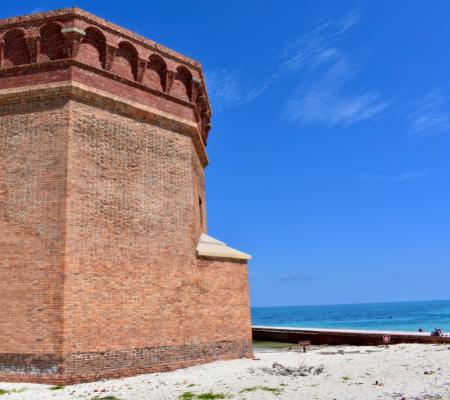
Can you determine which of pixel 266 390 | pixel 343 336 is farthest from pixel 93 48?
pixel 343 336

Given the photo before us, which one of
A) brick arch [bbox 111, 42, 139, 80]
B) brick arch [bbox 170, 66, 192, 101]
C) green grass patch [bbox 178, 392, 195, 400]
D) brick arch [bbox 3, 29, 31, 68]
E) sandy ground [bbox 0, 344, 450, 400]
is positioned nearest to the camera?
sandy ground [bbox 0, 344, 450, 400]

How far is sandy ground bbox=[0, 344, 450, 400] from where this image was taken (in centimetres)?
716

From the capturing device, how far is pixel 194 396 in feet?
25.6

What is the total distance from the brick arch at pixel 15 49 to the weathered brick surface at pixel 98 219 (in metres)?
0.03

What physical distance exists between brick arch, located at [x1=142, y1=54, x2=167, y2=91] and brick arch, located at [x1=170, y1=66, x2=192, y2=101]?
1.52ft

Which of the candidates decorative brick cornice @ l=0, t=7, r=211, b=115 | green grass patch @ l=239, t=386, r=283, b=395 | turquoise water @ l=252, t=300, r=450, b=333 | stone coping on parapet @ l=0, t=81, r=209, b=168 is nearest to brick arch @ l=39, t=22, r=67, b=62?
decorative brick cornice @ l=0, t=7, r=211, b=115

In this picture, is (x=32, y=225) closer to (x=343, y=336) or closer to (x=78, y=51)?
(x=78, y=51)

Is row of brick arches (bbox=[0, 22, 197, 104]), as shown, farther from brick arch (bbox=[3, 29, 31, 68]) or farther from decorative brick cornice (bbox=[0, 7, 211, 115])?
decorative brick cornice (bbox=[0, 7, 211, 115])

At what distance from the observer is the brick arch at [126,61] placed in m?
11.3

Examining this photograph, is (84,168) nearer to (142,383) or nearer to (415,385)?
(142,383)

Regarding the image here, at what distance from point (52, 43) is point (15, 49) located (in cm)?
112

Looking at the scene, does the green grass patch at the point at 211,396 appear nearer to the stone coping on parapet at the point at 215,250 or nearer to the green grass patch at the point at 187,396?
the green grass patch at the point at 187,396

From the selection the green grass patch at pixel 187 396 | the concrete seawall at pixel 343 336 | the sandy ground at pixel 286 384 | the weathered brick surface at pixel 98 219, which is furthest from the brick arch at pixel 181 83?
the concrete seawall at pixel 343 336

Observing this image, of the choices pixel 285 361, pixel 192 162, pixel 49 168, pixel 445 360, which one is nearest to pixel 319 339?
pixel 285 361
